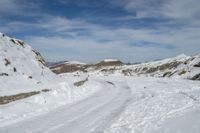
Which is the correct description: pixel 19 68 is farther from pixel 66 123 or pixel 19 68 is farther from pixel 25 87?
pixel 66 123

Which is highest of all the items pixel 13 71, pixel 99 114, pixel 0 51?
pixel 0 51

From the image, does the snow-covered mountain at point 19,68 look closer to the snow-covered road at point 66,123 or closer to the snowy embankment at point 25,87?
the snowy embankment at point 25,87

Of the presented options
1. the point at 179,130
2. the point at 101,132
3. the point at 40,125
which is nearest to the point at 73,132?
the point at 101,132

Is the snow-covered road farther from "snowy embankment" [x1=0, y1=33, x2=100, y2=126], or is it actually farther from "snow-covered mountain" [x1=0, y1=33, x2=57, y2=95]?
"snow-covered mountain" [x1=0, y1=33, x2=57, y2=95]

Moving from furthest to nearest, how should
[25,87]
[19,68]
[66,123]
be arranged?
[19,68] → [25,87] → [66,123]

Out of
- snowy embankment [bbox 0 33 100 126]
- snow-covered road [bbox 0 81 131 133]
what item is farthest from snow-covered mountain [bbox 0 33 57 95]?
snow-covered road [bbox 0 81 131 133]

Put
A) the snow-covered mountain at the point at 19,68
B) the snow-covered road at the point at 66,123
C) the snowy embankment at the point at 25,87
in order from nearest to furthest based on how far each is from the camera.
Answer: the snow-covered road at the point at 66,123 < the snowy embankment at the point at 25,87 < the snow-covered mountain at the point at 19,68

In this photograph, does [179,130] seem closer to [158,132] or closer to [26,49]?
[158,132]

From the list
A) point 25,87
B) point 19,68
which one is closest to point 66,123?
point 25,87

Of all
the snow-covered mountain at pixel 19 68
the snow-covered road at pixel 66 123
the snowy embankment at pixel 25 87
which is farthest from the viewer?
the snow-covered mountain at pixel 19 68

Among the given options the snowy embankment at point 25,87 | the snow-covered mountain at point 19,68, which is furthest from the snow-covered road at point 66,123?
the snow-covered mountain at point 19,68

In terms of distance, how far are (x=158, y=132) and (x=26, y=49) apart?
47491 millimetres

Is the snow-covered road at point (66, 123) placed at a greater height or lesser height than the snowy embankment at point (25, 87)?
lesser

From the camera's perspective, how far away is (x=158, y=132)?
10109 millimetres
